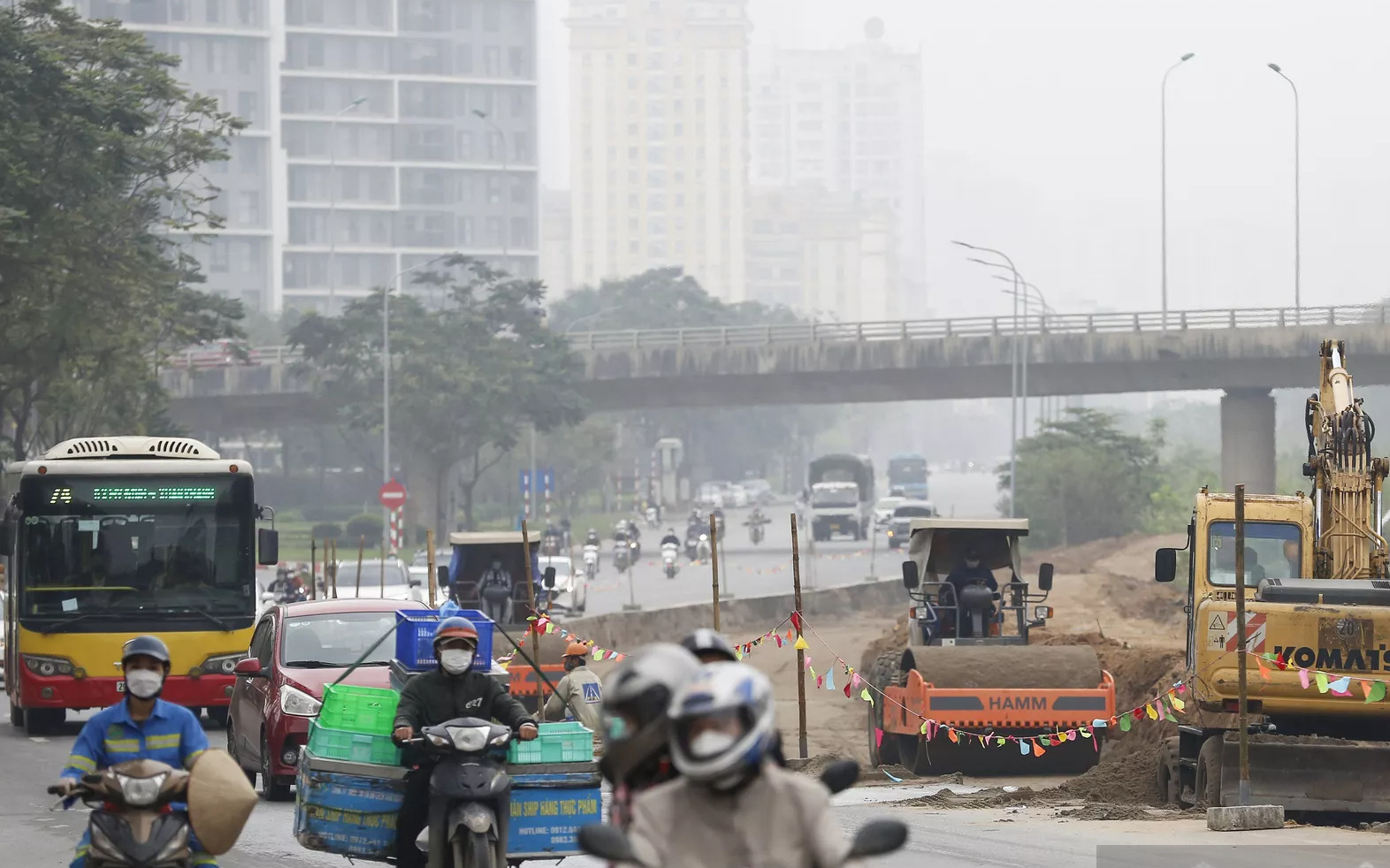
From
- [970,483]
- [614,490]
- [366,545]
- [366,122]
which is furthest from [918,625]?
[970,483]

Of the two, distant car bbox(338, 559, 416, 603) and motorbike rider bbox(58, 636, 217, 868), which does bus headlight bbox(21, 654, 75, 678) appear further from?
distant car bbox(338, 559, 416, 603)

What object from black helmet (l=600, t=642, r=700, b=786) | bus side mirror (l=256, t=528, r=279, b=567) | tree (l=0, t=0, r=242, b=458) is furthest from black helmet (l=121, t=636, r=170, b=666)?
tree (l=0, t=0, r=242, b=458)

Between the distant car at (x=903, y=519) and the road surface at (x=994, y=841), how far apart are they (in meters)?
50.9

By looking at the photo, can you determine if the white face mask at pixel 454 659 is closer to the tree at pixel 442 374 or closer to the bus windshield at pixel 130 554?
the bus windshield at pixel 130 554

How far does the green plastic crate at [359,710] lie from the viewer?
9.57 meters

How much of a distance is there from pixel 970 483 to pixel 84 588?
18162 cm

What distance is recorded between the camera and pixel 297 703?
14.9 meters

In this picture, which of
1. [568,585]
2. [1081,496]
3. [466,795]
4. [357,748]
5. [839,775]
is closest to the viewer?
[839,775]

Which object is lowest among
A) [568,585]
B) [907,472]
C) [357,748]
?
[568,585]

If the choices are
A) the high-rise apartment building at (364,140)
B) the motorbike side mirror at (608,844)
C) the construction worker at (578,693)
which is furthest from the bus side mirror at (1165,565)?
the high-rise apartment building at (364,140)

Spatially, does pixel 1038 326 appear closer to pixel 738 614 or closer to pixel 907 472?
pixel 738 614

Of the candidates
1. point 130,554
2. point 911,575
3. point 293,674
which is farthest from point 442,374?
point 293,674

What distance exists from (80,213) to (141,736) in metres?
31.1

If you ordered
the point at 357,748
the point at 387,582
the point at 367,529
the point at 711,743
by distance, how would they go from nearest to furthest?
1. the point at 711,743
2. the point at 357,748
3. the point at 387,582
4. the point at 367,529
